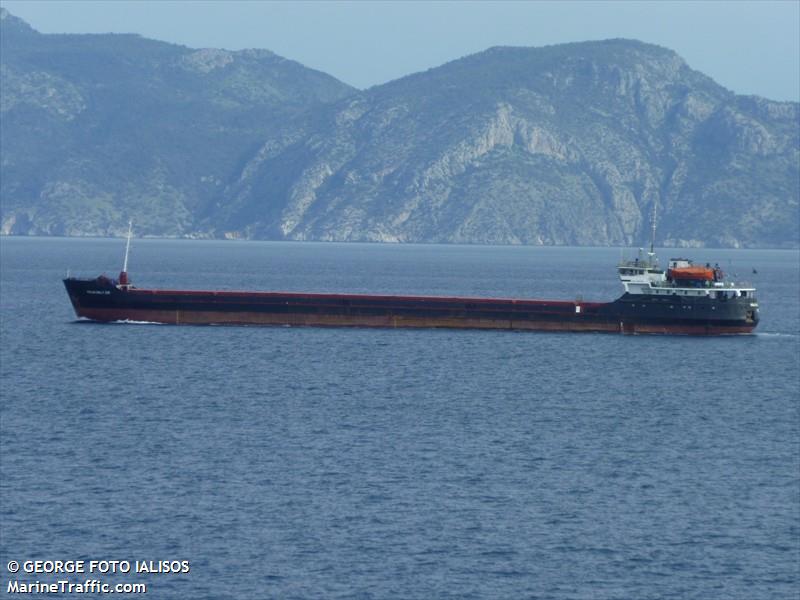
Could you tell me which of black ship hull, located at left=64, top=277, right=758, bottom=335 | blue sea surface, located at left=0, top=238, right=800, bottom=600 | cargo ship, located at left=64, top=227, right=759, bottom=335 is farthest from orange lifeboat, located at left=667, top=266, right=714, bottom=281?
blue sea surface, located at left=0, top=238, right=800, bottom=600

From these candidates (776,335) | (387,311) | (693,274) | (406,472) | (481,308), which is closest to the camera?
(406,472)

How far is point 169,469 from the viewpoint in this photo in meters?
67.1

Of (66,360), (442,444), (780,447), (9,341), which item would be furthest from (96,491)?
(9,341)

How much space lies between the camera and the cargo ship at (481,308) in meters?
126

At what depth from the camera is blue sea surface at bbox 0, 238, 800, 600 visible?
5391 cm

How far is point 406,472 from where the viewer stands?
67.6 meters

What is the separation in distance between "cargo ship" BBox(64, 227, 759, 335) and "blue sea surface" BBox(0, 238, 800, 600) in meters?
12.6

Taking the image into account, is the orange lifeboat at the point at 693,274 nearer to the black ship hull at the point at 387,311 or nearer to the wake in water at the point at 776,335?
the black ship hull at the point at 387,311

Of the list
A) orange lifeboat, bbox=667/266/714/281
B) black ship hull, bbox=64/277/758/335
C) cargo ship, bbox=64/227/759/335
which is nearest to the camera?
orange lifeboat, bbox=667/266/714/281

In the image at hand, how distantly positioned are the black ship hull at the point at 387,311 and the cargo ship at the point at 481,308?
8 cm

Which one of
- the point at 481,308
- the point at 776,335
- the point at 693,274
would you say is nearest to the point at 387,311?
the point at 481,308

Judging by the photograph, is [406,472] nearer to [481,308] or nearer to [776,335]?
[481,308]

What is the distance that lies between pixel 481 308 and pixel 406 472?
211 feet

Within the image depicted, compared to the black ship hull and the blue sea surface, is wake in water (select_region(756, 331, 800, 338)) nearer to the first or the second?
the black ship hull
